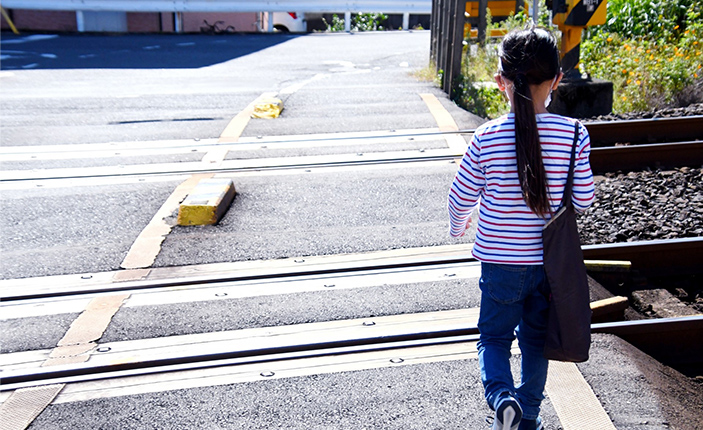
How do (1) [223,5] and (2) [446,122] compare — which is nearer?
(2) [446,122]

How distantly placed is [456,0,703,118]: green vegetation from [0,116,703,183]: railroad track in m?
1.35

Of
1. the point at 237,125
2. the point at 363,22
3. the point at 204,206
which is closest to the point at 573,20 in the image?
the point at 237,125

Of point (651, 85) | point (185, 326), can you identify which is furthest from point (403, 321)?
point (651, 85)

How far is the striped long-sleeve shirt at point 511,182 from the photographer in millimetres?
2607

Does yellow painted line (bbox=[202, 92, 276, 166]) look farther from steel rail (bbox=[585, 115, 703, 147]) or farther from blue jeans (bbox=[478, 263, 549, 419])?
blue jeans (bbox=[478, 263, 549, 419])

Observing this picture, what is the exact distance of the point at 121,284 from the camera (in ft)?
14.6

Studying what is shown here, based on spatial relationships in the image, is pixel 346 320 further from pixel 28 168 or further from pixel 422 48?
pixel 422 48

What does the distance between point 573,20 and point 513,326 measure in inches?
241

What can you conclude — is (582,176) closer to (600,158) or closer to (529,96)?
(529,96)

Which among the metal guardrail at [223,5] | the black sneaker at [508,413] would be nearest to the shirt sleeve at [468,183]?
the black sneaker at [508,413]

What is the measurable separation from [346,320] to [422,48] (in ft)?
39.3

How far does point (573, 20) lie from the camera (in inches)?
314

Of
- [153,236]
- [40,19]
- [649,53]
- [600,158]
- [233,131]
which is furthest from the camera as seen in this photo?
[40,19]

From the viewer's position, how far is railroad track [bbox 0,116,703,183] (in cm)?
654
